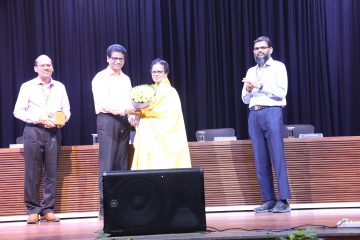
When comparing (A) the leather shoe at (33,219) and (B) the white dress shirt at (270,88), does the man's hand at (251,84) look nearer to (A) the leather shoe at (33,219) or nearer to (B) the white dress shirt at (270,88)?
(B) the white dress shirt at (270,88)

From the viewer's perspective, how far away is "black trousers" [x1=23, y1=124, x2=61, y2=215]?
5.80m

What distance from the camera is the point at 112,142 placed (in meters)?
5.72

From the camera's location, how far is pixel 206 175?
20.5 feet

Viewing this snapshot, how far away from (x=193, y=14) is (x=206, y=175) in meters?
2.93

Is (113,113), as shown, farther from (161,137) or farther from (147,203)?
(147,203)

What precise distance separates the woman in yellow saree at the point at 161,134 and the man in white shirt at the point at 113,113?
0.54 feet

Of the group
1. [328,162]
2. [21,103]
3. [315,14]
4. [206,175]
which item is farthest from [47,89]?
[315,14]

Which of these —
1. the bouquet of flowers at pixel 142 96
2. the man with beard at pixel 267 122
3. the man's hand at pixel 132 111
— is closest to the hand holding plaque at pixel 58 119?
the man's hand at pixel 132 111

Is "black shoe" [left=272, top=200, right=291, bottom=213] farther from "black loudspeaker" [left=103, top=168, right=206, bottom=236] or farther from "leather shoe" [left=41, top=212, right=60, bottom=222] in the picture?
"leather shoe" [left=41, top=212, right=60, bottom=222]

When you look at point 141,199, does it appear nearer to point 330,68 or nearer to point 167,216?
point 167,216

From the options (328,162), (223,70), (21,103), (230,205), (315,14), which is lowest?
(230,205)

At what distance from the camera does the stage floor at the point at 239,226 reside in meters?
4.02

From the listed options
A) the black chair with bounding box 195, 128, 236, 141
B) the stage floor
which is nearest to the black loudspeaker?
the stage floor

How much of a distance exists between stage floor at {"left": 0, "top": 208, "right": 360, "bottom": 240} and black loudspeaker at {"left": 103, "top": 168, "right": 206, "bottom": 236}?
9 centimetres
